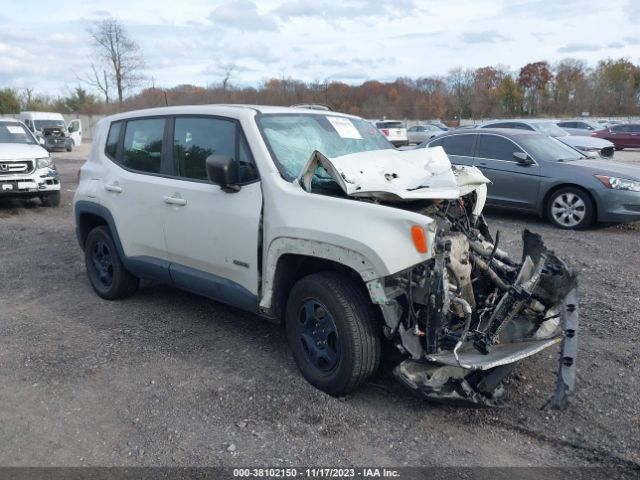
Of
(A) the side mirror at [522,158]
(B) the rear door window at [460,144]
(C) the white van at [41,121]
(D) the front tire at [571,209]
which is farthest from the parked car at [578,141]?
(C) the white van at [41,121]

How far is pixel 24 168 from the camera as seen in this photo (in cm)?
1133

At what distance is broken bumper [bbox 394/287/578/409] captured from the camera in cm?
330

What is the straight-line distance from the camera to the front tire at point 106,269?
5.62 meters

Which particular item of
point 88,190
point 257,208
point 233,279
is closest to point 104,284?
point 88,190

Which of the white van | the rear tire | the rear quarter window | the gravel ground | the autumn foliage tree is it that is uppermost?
the autumn foliage tree

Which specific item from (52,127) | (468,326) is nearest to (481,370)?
(468,326)

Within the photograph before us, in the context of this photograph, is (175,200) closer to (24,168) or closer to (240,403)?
Answer: (240,403)

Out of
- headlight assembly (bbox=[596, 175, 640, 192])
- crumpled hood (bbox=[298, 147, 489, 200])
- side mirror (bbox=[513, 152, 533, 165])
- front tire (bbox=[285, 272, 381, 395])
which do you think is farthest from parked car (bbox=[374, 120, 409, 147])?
Answer: front tire (bbox=[285, 272, 381, 395])

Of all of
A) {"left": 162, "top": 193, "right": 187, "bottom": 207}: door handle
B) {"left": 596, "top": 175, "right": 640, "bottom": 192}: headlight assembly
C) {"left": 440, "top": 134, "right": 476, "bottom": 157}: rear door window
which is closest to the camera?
{"left": 162, "top": 193, "right": 187, "bottom": 207}: door handle

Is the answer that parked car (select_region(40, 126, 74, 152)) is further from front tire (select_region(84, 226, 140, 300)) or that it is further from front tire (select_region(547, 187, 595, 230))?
front tire (select_region(547, 187, 595, 230))

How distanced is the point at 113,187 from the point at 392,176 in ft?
9.20

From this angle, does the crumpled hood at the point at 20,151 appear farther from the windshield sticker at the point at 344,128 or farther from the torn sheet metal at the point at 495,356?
the torn sheet metal at the point at 495,356

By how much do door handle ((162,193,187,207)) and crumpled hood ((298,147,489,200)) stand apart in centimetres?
117

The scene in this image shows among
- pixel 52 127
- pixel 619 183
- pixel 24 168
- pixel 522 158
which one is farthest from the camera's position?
pixel 52 127
